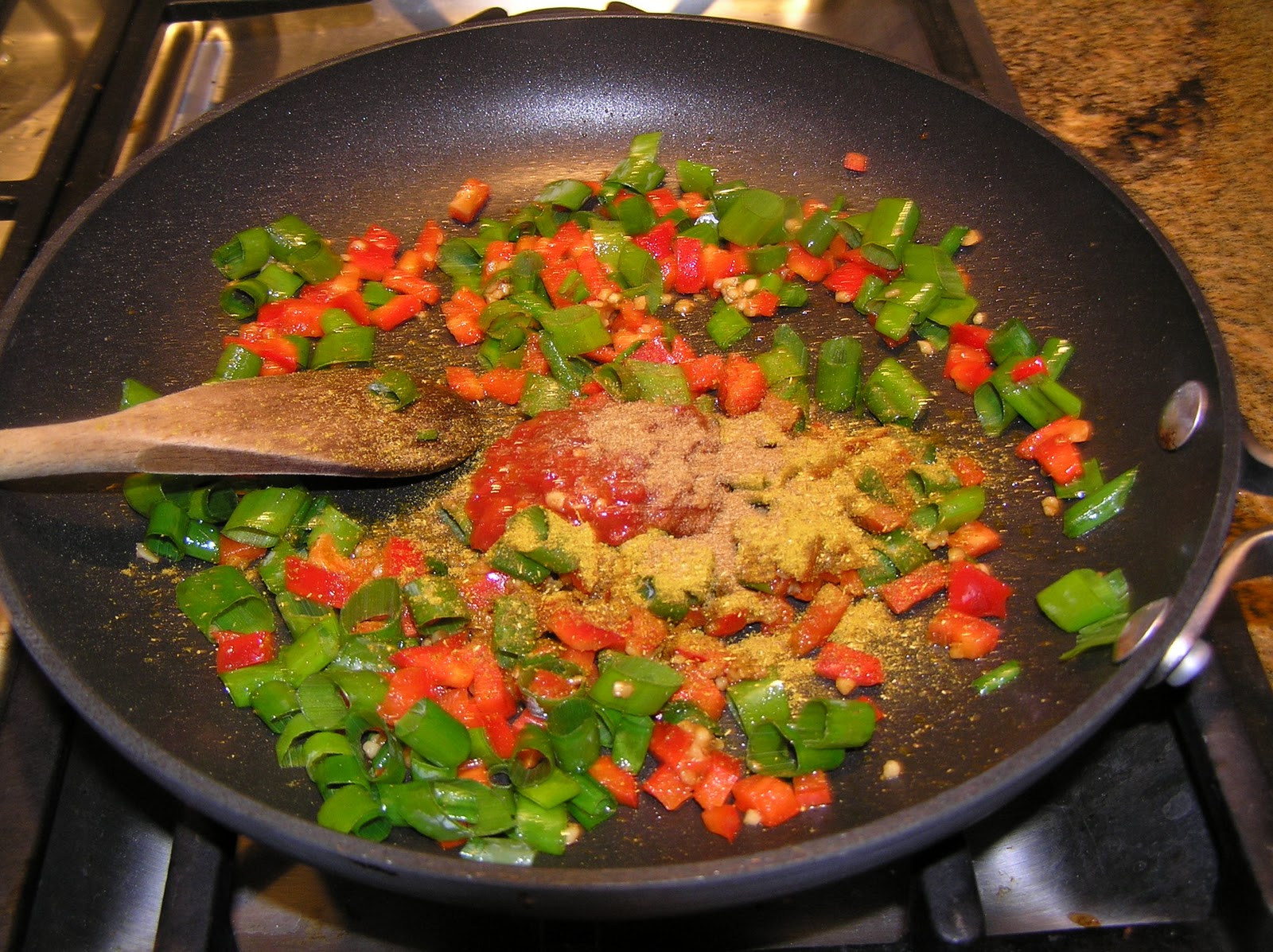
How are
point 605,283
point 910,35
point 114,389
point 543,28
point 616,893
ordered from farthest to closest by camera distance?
point 910,35 < point 543,28 < point 605,283 < point 114,389 < point 616,893

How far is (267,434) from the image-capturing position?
1.62 m

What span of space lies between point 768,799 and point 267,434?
1.02 meters

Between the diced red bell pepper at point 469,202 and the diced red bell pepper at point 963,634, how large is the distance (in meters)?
1.43

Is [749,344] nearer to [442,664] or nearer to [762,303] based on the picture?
[762,303]

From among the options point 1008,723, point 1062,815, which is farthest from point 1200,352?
point 1062,815

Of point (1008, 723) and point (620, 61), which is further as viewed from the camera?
point (620, 61)

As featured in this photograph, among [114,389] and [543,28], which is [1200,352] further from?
[114,389]

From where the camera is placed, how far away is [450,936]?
59.6 inches

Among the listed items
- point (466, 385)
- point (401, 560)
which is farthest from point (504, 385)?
point (401, 560)

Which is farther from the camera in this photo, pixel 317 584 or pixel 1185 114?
pixel 1185 114

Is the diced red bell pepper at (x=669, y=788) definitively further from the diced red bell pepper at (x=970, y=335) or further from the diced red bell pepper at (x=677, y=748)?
the diced red bell pepper at (x=970, y=335)

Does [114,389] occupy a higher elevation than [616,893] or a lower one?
lower

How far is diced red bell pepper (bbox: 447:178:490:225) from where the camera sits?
2.26m

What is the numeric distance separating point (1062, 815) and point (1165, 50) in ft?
7.45
